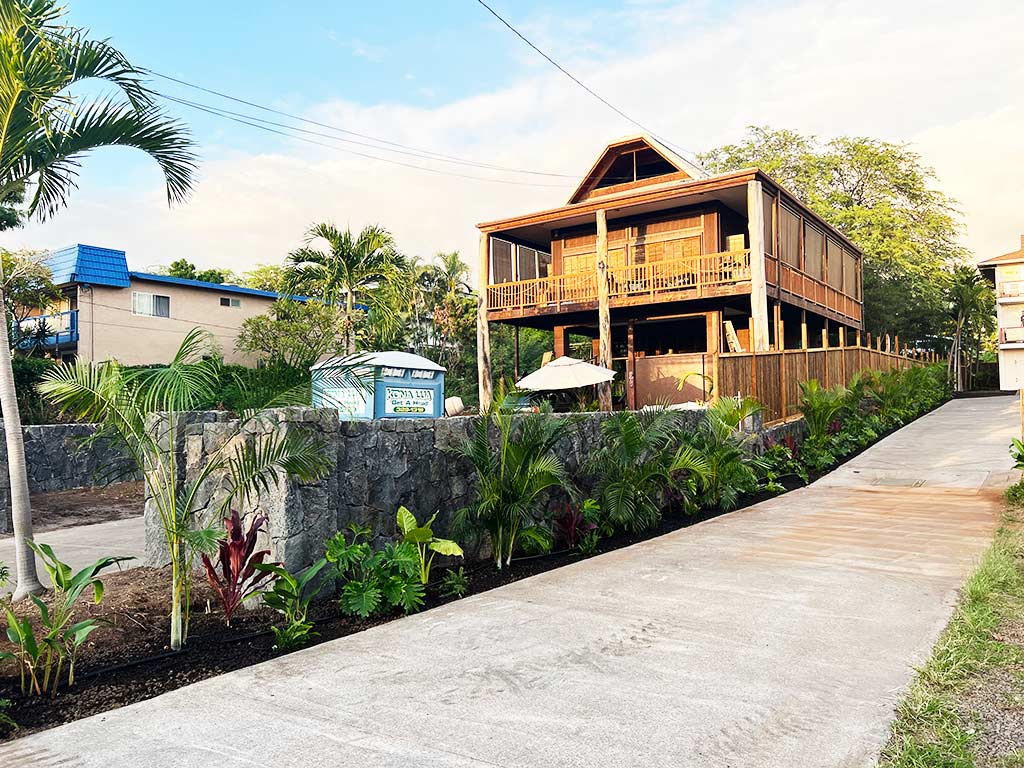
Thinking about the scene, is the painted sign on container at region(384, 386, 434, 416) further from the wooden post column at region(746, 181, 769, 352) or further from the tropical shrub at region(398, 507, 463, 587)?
the tropical shrub at region(398, 507, 463, 587)

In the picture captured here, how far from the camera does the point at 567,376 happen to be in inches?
599

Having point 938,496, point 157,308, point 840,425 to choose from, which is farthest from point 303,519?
point 157,308

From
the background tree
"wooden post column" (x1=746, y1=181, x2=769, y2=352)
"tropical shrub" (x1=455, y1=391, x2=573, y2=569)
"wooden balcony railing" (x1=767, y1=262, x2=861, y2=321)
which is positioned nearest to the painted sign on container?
"tropical shrub" (x1=455, y1=391, x2=573, y2=569)

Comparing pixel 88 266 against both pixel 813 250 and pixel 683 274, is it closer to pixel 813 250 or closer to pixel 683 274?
pixel 683 274

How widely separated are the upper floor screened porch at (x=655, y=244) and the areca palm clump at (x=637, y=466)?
8.92m

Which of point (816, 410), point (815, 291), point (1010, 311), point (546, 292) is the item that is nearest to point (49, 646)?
point (816, 410)

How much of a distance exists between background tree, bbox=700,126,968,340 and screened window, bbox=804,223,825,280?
38.7 feet

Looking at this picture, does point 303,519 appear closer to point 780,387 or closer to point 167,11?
point 167,11

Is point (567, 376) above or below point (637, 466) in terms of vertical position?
above

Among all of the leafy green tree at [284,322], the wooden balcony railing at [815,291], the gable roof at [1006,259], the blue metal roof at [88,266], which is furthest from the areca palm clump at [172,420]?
the gable roof at [1006,259]

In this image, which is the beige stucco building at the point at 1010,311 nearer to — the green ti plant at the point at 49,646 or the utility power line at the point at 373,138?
the utility power line at the point at 373,138

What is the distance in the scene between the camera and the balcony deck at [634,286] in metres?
17.4

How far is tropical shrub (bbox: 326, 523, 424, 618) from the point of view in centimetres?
477

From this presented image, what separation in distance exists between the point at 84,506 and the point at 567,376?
893cm
